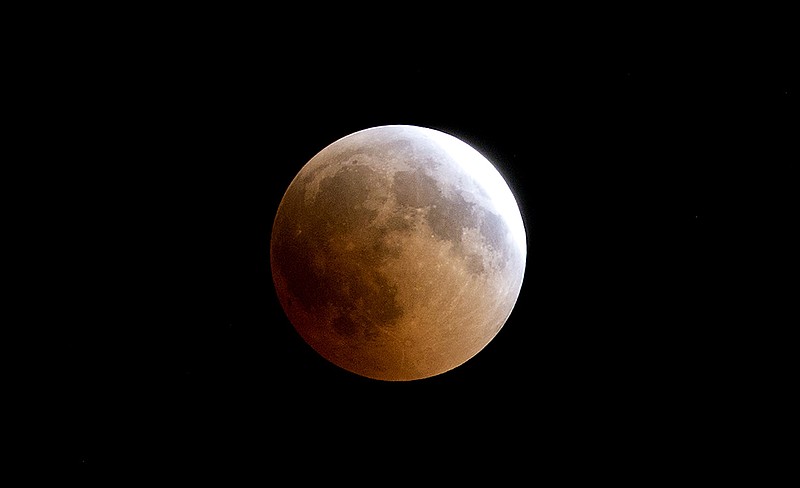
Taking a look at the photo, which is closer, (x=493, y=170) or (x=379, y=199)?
(x=379, y=199)

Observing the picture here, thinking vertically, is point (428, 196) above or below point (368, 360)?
above

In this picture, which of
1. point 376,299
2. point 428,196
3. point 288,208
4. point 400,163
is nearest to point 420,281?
point 376,299

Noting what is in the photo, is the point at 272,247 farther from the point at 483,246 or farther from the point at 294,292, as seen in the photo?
the point at 483,246

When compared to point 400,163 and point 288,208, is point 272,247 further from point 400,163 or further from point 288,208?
point 400,163

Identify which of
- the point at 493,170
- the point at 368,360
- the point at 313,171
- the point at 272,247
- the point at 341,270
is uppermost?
the point at 493,170

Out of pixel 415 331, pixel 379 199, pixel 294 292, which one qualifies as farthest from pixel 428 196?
pixel 294 292

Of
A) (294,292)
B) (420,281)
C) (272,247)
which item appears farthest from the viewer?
(272,247)

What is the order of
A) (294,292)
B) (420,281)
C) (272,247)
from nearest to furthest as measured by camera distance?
1. (420,281)
2. (294,292)
3. (272,247)
